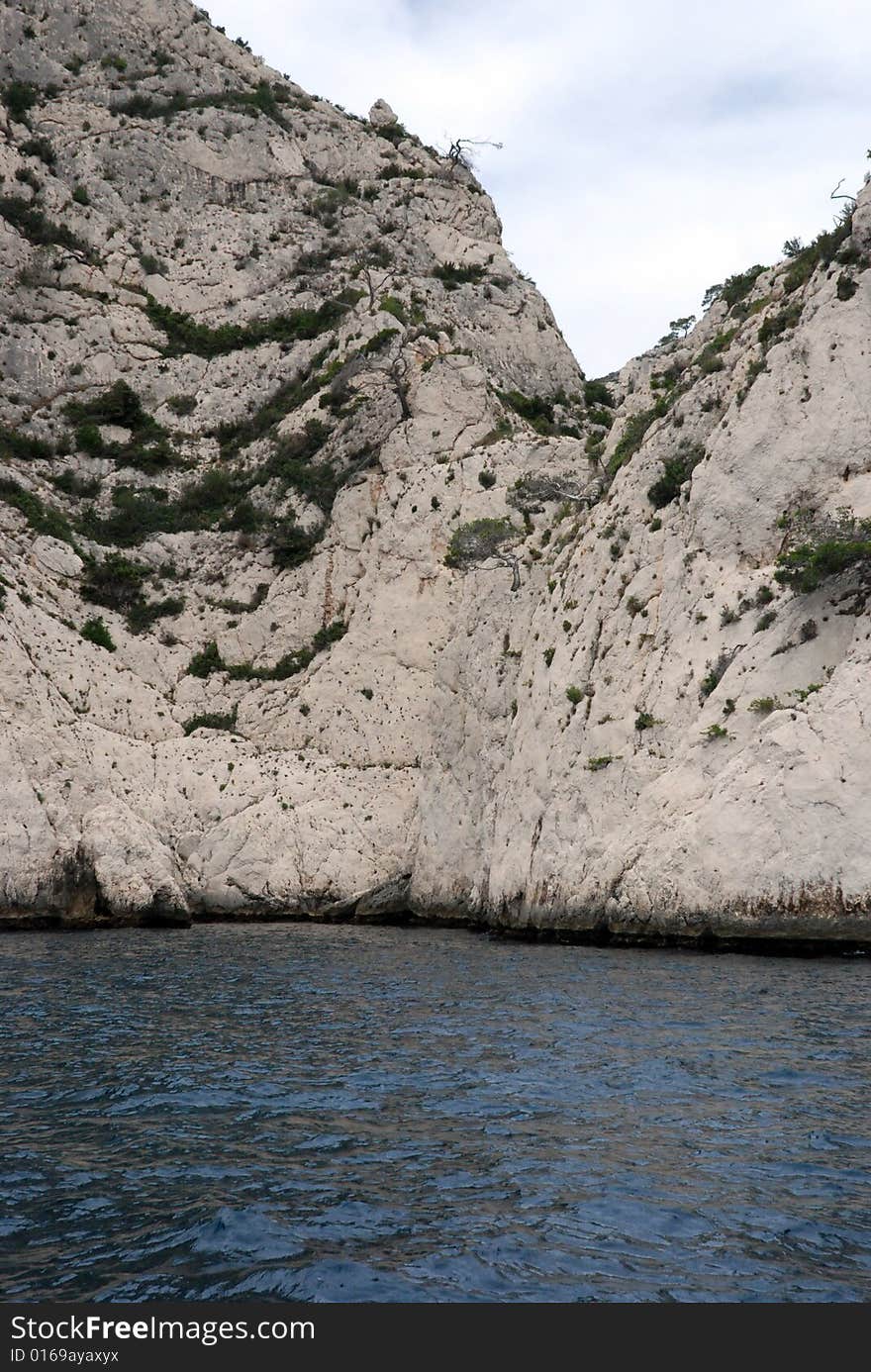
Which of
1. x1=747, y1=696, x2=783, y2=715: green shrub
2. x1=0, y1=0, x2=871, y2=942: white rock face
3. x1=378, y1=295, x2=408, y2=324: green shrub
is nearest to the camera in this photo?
x1=747, y1=696, x2=783, y2=715: green shrub

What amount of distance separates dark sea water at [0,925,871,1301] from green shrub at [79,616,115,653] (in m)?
30.0

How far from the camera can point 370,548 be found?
2127 inches

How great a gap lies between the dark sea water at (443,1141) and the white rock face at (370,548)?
977 centimetres

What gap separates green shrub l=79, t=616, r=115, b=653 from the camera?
165 feet

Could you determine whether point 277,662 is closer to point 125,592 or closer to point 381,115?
point 125,592

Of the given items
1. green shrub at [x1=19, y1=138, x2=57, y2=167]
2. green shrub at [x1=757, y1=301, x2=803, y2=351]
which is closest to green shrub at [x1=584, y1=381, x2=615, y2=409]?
green shrub at [x1=757, y1=301, x2=803, y2=351]

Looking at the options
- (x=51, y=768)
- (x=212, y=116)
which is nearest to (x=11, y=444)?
(x=51, y=768)

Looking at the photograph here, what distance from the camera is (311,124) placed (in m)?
81.4

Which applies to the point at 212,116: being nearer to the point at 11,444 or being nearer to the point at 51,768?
the point at 11,444

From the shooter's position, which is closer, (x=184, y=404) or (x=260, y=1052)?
(x=260, y=1052)

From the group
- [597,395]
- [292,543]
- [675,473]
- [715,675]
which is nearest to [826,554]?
[715,675]

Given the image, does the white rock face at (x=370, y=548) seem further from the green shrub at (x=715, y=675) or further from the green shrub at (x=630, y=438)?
the green shrub at (x=715, y=675)

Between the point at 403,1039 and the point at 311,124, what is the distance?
80048 millimetres

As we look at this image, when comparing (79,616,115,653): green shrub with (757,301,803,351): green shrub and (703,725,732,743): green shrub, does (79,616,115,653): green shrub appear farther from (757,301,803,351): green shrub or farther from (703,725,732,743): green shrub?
(757,301,803,351): green shrub
